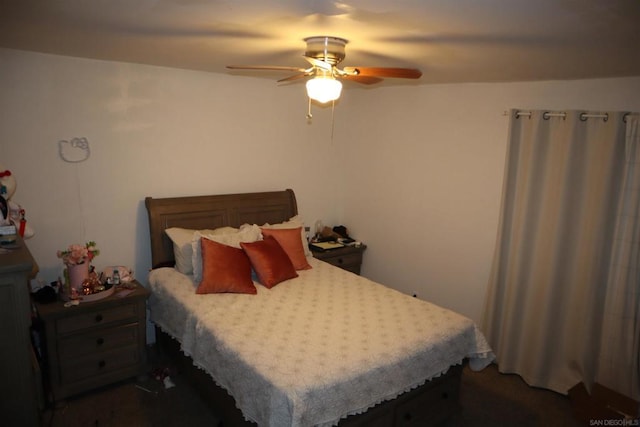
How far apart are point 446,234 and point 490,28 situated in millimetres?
2344

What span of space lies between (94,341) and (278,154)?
2.26m

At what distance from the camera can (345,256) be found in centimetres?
427

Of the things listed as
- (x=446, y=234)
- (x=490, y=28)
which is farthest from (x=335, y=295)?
(x=490, y=28)

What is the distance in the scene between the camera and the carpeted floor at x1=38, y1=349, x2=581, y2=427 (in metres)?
2.59

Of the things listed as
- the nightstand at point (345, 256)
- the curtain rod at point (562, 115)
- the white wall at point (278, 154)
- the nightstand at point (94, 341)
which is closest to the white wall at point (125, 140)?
the white wall at point (278, 154)

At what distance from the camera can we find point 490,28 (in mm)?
1653

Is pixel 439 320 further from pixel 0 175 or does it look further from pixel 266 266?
pixel 0 175

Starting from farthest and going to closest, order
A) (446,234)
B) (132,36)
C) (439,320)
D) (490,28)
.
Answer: (446,234)
(439,320)
(132,36)
(490,28)

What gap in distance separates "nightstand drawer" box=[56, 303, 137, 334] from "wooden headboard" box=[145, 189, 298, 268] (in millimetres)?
529

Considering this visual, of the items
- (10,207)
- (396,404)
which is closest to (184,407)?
(396,404)

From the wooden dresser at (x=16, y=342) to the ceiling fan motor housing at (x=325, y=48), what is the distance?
1.76 metres

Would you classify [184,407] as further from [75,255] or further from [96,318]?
[75,255]

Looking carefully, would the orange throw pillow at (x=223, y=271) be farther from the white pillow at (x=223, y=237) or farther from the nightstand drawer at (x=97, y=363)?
the nightstand drawer at (x=97, y=363)

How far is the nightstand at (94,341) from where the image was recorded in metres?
2.63
